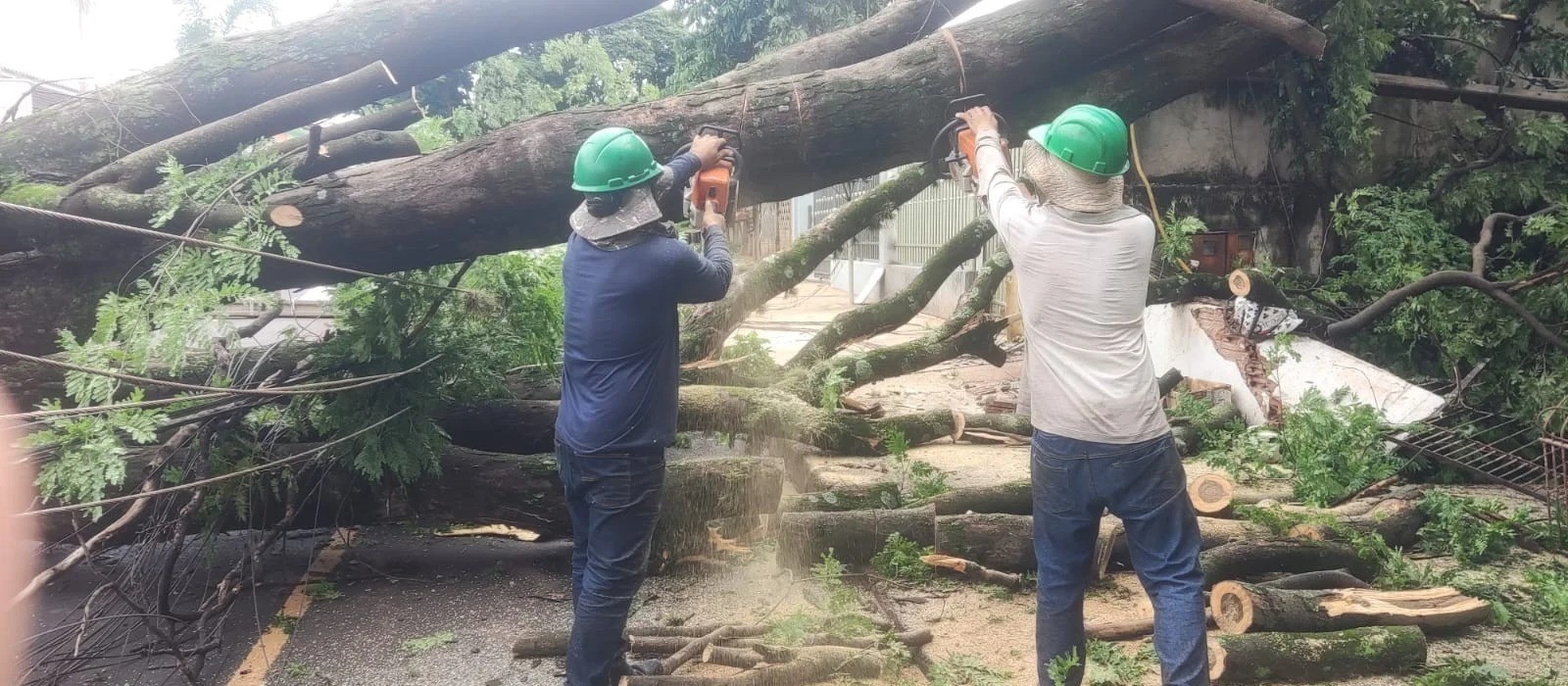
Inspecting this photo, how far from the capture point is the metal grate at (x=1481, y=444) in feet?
18.7

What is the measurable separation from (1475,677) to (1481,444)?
359 cm

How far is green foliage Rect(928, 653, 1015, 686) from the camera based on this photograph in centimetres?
324

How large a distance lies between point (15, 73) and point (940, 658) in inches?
198

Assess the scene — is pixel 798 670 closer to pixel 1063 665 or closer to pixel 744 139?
pixel 1063 665

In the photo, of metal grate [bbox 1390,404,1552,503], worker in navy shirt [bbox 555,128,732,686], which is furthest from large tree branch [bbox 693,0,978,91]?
metal grate [bbox 1390,404,1552,503]

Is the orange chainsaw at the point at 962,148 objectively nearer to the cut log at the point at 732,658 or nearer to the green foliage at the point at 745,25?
the cut log at the point at 732,658

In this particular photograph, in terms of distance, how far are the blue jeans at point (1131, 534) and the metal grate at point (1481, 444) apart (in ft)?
13.5

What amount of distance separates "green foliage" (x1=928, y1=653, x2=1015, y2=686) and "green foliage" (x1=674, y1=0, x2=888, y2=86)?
10584 mm

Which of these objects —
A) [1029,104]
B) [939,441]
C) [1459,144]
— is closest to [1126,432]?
[1029,104]

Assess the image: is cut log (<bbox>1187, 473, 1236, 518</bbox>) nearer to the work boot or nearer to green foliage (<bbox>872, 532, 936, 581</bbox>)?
green foliage (<bbox>872, 532, 936, 581</bbox>)

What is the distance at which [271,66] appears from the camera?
4355 millimetres

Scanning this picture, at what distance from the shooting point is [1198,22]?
164 inches

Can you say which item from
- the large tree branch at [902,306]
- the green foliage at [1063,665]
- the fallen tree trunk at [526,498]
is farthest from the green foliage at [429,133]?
the green foliage at [1063,665]

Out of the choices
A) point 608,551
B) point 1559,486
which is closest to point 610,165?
point 608,551
